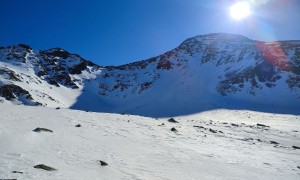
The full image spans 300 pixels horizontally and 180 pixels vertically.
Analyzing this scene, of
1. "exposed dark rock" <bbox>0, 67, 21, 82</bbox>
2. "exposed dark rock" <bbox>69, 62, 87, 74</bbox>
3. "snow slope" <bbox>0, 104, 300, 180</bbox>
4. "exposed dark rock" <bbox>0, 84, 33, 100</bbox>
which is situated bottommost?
"snow slope" <bbox>0, 104, 300, 180</bbox>

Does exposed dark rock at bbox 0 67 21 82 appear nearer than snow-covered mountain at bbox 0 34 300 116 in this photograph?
No

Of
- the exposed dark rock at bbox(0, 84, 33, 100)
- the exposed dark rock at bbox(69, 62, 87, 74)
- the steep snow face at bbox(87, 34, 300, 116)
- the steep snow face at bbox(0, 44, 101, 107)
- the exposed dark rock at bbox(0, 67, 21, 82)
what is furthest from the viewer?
the exposed dark rock at bbox(69, 62, 87, 74)

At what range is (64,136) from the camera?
16.9 metres

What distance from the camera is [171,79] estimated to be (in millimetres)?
113438

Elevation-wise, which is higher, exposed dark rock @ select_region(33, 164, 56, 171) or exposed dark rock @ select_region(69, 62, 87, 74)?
exposed dark rock @ select_region(69, 62, 87, 74)

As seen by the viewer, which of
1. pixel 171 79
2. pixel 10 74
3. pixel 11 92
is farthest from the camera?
pixel 171 79

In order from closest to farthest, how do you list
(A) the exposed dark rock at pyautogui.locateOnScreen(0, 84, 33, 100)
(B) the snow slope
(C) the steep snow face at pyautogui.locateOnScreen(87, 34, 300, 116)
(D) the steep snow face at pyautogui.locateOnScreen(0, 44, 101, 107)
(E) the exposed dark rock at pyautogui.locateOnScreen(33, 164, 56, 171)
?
(E) the exposed dark rock at pyautogui.locateOnScreen(33, 164, 56, 171) → (B) the snow slope → (A) the exposed dark rock at pyautogui.locateOnScreen(0, 84, 33, 100) → (D) the steep snow face at pyautogui.locateOnScreen(0, 44, 101, 107) → (C) the steep snow face at pyautogui.locateOnScreen(87, 34, 300, 116)

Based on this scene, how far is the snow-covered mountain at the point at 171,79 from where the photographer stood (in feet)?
262

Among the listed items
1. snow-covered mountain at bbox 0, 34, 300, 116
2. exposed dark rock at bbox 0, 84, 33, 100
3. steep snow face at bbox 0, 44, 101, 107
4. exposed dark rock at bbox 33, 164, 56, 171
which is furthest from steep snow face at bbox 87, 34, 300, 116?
exposed dark rock at bbox 33, 164, 56, 171

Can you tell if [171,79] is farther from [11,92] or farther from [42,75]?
[11,92]

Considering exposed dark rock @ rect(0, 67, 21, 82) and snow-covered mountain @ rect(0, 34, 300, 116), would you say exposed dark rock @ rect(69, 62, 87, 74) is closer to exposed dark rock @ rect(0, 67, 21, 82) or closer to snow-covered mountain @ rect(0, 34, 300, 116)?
snow-covered mountain @ rect(0, 34, 300, 116)

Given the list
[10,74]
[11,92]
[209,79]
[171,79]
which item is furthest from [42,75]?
[209,79]

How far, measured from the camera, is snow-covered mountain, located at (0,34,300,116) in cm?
7988

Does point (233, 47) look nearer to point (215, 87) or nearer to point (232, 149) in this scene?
point (215, 87)
